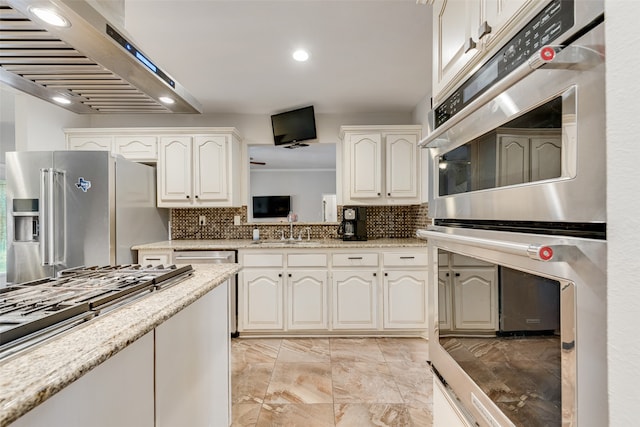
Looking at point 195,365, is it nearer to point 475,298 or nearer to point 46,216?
point 475,298

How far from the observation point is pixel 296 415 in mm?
1939

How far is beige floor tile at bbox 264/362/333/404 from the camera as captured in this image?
2109mm

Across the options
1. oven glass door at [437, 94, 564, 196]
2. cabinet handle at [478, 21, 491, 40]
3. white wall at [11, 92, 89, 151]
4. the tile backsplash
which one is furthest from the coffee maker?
white wall at [11, 92, 89, 151]

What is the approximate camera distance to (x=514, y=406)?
77cm

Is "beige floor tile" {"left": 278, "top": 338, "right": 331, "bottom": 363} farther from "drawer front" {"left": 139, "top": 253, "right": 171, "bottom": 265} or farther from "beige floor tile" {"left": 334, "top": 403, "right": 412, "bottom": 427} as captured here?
"drawer front" {"left": 139, "top": 253, "right": 171, "bottom": 265}

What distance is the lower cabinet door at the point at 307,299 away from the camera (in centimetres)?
312

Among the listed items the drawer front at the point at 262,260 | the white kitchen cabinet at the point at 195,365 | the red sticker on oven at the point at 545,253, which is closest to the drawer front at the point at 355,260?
the drawer front at the point at 262,260

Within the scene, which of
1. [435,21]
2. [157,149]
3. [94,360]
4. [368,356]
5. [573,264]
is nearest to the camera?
[573,264]

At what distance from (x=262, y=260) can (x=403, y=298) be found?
1.40 m

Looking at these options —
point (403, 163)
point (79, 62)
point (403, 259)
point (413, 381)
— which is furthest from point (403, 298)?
point (79, 62)

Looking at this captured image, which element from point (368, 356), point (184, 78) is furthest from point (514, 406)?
point (184, 78)

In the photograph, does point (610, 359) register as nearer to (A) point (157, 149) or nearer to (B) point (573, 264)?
(B) point (573, 264)

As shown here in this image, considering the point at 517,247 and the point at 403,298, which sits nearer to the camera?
the point at 517,247

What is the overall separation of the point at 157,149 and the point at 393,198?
252 centimetres
